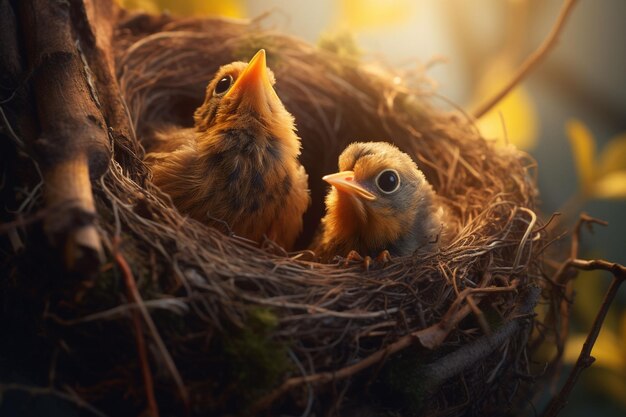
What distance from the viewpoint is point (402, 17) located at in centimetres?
229

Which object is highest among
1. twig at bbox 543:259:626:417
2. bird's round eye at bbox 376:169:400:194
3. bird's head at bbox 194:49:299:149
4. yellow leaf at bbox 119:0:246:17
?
yellow leaf at bbox 119:0:246:17

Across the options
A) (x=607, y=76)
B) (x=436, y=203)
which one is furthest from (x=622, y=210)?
(x=436, y=203)

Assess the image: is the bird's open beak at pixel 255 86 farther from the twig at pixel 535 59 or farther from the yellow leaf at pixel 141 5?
the twig at pixel 535 59

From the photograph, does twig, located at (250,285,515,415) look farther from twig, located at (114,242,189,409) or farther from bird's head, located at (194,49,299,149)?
bird's head, located at (194,49,299,149)

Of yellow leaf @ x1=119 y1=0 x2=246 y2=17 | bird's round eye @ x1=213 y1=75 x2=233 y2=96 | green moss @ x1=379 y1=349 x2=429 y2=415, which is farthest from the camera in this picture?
yellow leaf @ x1=119 y1=0 x2=246 y2=17

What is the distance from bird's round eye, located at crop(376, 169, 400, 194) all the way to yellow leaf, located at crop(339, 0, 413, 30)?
88 cm

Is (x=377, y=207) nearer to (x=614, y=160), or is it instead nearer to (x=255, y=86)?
(x=255, y=86)

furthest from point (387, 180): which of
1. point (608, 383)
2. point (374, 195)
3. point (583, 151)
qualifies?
point (608, 383)

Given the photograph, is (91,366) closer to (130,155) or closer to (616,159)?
(130,155)

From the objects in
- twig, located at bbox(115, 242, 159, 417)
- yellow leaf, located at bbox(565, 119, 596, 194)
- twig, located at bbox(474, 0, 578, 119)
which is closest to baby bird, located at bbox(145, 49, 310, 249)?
twig, located at bbox(115, 242, 159, 417)

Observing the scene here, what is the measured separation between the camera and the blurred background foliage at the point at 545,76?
2330 mm

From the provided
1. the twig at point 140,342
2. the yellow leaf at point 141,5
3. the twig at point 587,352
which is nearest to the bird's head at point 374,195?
the twig at point 587,352

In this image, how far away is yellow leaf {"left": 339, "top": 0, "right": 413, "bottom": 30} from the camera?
2.28 metres

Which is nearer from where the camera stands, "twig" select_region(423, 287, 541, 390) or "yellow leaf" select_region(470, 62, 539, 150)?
"twig" select_region(423, 287, 541, 390)
